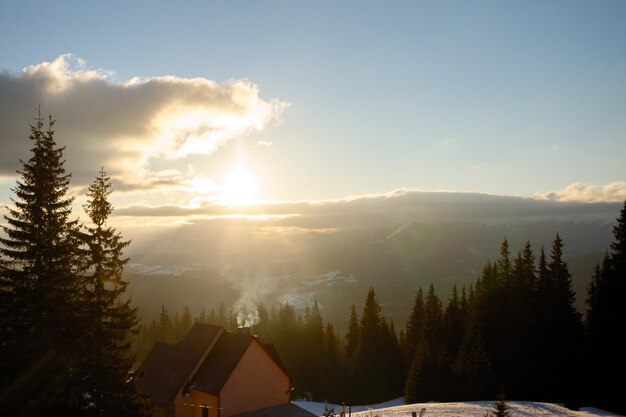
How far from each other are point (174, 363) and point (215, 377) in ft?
17.6

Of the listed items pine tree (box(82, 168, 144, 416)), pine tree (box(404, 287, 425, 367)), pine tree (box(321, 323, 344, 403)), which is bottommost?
pine tree (box(321, 323, 344, 403))

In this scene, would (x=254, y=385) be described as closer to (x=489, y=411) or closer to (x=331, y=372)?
(x=489, y=411)

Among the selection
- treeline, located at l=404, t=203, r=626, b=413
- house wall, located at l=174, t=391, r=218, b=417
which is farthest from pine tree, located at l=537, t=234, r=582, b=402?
house wall, located at l=174, t=391, r=218, b=417

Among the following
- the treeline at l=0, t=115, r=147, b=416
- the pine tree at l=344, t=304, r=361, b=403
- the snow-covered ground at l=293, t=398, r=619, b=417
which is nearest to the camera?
the treeline at l=0, t=115, r=147, b=416

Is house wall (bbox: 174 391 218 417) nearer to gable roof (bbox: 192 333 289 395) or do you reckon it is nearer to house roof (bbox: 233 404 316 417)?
gable roof (bbox: 192 333 289 395)

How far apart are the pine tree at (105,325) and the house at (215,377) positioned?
41.4ft

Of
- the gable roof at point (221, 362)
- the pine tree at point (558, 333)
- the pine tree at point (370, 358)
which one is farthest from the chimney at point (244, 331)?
the pine tree at point (370, 358)

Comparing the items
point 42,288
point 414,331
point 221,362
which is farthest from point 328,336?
point 42,288

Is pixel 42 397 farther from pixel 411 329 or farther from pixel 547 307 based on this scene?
pixel 411 329

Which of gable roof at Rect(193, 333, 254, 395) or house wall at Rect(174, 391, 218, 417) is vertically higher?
gable roof at Rect(193, 333, 254, 395)

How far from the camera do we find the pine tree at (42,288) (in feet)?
72.1

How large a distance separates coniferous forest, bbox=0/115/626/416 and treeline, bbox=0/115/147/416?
0.17 feet

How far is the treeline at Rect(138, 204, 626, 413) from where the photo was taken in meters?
38.2

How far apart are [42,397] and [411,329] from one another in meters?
62.7
